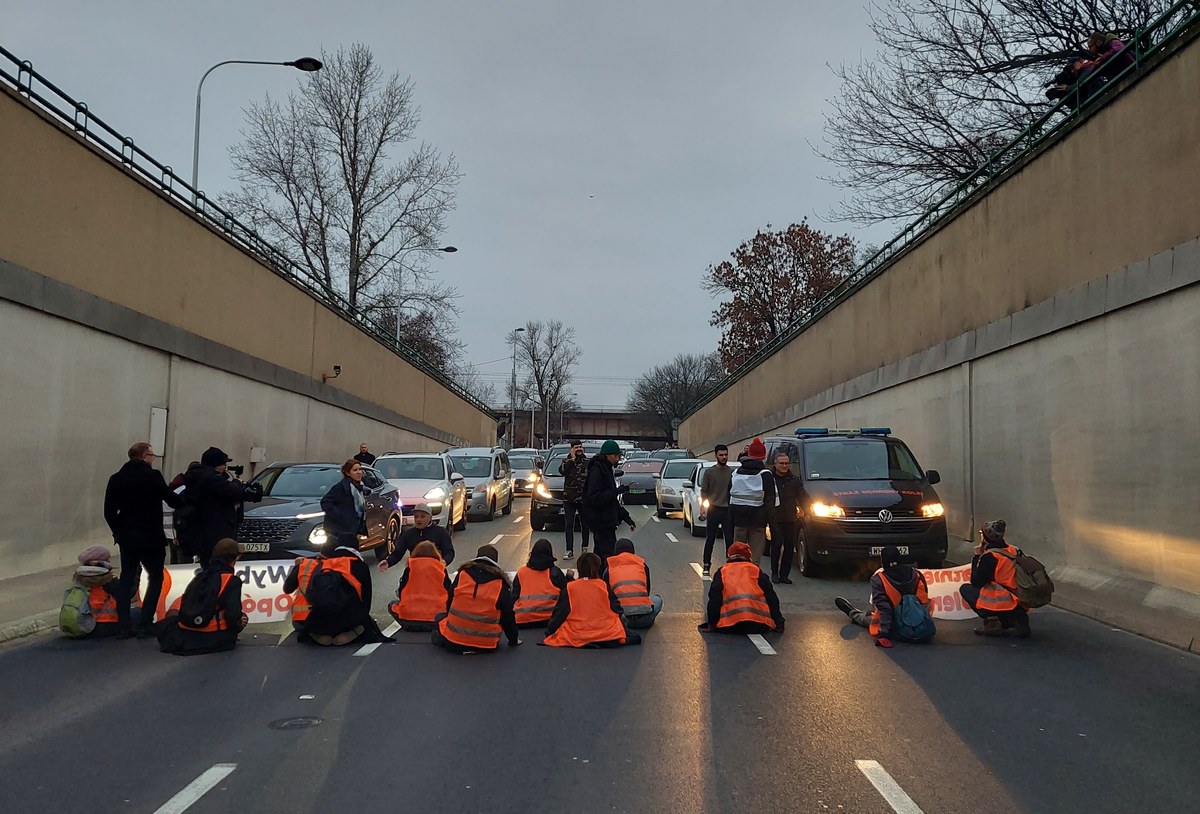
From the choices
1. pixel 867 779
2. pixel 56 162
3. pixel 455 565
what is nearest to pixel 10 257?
pixel 56 162

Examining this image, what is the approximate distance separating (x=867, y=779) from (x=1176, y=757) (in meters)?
2.01

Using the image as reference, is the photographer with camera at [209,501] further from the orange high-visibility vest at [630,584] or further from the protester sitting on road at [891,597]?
the protester sitting on road at [891,597]

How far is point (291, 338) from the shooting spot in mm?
23500

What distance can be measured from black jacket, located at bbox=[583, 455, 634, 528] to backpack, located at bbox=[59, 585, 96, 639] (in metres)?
5.73

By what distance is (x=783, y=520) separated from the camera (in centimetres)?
1233

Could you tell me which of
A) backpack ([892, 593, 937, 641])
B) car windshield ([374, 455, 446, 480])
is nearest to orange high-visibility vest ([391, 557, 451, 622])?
backpack ([892, 593, 937, 641])

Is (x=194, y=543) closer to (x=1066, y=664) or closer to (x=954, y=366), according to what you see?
(x=1066, y=664)

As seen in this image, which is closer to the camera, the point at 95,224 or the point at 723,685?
the point at 723,685

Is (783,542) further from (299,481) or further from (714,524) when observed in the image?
(299,481)

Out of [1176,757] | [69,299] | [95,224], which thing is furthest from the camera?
[95,224]

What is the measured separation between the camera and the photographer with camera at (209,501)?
30.5ft

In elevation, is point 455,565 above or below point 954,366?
below

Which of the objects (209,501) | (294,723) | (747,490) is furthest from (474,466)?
(294,723)

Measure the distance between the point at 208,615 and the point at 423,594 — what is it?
6.32 feet
